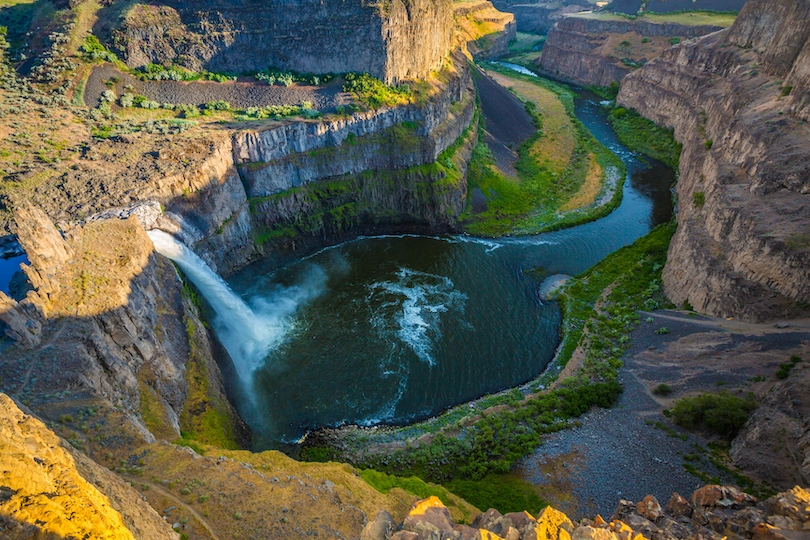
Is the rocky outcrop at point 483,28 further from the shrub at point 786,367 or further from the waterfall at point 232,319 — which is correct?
the shrub at point 786,367

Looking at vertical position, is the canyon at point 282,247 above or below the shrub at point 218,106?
below

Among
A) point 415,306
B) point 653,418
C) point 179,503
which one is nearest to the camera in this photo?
point 179,503

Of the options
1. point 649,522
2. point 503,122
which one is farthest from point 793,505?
point 503,122

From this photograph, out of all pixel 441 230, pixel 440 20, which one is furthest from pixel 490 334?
pixel 440 20

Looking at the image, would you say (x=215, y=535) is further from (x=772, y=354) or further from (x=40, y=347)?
(x=772, y=354)

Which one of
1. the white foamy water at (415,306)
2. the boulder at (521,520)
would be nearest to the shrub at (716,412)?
the boulder at (521,520)

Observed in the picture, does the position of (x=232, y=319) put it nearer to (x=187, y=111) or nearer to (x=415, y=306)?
(x=415, y=306)

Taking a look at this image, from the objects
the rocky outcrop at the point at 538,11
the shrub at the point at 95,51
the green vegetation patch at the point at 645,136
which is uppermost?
the rocky outcrop at the point at 538,11
